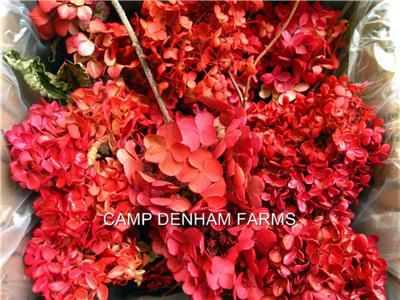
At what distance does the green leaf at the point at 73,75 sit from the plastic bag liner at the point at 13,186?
7 cm

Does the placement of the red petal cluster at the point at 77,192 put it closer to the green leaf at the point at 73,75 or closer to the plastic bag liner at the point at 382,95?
the green leaf at the point at 73,75

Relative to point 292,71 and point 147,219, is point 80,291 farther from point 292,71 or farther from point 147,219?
point 292,71

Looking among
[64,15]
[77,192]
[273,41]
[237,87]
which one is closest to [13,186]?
[77,192]

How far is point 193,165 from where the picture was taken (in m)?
0.73

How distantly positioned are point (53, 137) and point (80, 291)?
0.26m

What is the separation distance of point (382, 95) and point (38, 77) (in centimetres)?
65

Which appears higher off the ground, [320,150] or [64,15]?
[64,15]

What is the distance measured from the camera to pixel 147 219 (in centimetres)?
82

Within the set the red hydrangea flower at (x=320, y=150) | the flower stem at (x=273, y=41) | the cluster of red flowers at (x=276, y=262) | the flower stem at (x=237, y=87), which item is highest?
the flower stem at (x=273, y=41)

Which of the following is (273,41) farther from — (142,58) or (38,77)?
(38,77)

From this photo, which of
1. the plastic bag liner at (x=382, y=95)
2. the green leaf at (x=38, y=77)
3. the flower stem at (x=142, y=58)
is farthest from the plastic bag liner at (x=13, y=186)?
the plastic bag liner at (x=382, y=95)

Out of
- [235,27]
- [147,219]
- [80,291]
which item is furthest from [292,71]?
[80,291]

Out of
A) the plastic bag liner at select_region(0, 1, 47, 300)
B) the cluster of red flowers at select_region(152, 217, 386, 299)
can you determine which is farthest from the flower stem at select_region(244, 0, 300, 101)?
the plastic bag liner at select_region(0, 1, 47, 300)

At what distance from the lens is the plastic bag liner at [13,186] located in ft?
2.65
